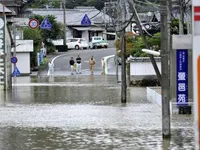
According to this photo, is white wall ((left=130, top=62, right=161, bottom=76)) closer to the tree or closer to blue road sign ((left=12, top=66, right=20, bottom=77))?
blue road sign ((left=12, top=66, right=20, bottom=77))

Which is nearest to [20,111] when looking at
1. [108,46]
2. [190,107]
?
[190,107]

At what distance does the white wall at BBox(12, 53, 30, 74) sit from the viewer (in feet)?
180

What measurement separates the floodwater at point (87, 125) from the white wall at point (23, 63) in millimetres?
28097

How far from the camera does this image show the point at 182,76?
1831 cm

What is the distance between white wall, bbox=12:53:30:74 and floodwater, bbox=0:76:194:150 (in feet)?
92.2

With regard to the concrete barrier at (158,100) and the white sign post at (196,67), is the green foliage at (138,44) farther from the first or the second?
the white sign post at (196,67)

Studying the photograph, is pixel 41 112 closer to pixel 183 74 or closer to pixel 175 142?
pixel 183 74

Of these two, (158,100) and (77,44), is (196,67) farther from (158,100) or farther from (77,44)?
(77,44)

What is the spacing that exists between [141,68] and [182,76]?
1832cm

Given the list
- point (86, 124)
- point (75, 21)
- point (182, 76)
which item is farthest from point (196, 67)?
point (75, 21)

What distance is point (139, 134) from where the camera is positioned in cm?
1462

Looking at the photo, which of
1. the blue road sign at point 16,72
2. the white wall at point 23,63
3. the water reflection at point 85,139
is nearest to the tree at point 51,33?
the white wall at point 23,63

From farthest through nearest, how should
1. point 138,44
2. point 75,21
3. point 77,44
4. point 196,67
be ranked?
point 75,21 < point 77,44 < point 138,44 < point 196,67

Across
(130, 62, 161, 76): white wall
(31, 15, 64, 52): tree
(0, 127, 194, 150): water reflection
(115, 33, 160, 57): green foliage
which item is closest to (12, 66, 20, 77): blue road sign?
(115, 33, 160, 57): green foliage
